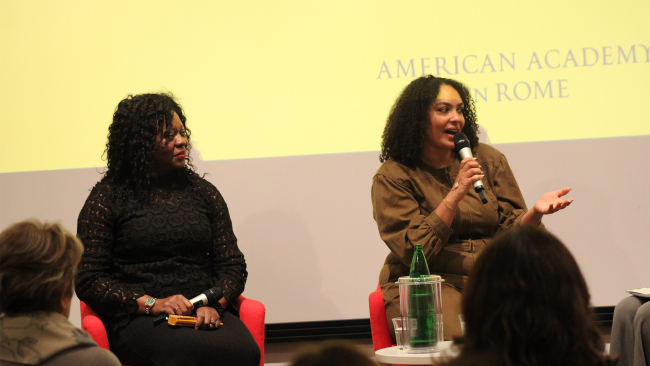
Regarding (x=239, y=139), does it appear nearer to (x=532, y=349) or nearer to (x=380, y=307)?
(x=380, y=307)

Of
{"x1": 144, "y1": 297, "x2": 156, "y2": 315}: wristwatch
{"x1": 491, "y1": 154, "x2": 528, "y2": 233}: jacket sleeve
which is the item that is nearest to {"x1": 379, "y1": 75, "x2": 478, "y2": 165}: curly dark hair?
{"x1": 491, "y1": 154, "x2": 528, "y2": 233}: jacket sleeve

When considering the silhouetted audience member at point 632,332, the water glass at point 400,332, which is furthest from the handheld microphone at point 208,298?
the silhouetted audience member at point 632,332

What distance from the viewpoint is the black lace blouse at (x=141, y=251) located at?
2.20 m

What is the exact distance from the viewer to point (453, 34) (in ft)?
9.50

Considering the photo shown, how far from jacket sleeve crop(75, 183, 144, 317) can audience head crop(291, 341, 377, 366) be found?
1.68 meters

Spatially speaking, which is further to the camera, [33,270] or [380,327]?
[380,327]

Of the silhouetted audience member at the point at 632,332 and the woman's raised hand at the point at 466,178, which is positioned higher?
the woman's raised hand at the point at 466,178

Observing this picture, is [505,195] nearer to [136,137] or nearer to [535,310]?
[136,137]

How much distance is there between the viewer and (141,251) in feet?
7.47

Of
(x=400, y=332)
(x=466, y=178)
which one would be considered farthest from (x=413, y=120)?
(x=400, y=332)

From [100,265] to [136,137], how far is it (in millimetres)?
524

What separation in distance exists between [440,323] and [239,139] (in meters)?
1.50

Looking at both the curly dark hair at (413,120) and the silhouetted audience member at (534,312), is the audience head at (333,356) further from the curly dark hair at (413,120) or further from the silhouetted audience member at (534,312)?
the curly dark hair at (413,120)

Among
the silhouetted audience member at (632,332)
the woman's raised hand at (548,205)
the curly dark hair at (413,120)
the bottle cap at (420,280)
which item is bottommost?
the silhouetted audience member at (632,332)
